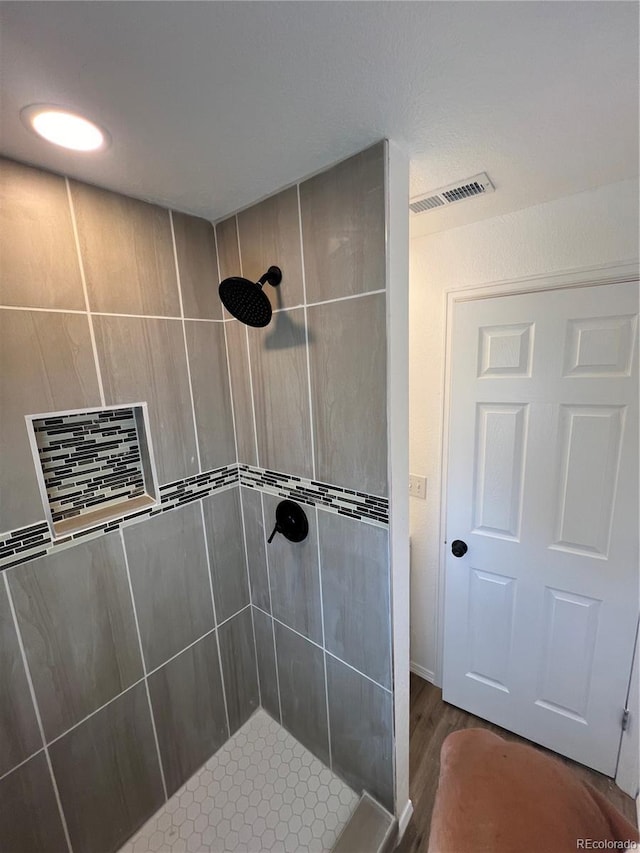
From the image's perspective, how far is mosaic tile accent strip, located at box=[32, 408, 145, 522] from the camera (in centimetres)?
103

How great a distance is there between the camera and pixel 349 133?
85 cm

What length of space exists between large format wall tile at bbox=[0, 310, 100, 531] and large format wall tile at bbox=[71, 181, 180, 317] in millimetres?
133

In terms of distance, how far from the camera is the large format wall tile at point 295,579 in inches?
50.2

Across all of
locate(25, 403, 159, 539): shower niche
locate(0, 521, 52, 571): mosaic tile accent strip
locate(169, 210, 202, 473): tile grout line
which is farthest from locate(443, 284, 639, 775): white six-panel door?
locate(0, 521, 52, 571): mosaic tile accent strip

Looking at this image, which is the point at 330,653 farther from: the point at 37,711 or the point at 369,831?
the point at 37,711

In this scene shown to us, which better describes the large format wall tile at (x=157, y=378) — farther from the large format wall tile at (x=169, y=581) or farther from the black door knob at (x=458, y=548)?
the black door knob at (x=458, y=548)

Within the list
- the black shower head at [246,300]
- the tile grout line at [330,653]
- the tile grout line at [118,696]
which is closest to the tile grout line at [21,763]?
the tile grout line at [118,696]

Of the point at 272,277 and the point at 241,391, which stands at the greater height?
the point at 272,277

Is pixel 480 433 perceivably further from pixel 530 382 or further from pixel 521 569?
pixel 521 569

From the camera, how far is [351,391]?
3.44ft

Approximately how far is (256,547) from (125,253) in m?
1.17

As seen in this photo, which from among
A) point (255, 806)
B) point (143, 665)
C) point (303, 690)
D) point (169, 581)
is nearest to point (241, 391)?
point (169, 581)

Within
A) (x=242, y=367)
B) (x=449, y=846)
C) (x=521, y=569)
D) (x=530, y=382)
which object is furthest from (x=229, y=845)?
(x=530, y=382)

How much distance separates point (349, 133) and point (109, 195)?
2.41 ft
